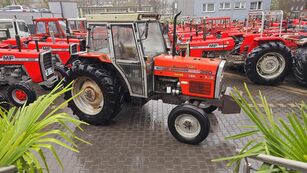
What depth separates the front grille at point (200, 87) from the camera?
152 inches

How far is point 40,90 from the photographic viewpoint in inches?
264

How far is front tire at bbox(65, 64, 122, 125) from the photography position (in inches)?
161

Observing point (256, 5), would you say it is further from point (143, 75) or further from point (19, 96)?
point (19, 96)

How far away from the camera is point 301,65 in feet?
19.6

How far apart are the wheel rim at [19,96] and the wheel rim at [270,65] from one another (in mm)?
6295

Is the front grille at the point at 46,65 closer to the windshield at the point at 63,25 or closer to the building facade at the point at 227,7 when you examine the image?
the windshield at the point at 63,25

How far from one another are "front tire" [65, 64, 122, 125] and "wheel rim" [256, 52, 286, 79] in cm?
453

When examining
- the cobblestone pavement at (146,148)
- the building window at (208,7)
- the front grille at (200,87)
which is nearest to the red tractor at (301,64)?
the cobblestone pavement at (146,148)

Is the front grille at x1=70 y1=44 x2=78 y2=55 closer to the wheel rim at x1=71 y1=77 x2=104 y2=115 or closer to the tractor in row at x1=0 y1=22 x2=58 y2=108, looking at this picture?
the tractor in row at x1=0 y1=22 x2=58 y2=108

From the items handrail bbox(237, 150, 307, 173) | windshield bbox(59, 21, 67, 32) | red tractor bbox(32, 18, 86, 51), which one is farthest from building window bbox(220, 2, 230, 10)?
handrail bbox(237, 150, 307, 173)

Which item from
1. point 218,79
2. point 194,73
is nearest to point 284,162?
point 218,79

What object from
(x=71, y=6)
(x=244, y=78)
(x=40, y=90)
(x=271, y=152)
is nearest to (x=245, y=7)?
(x=71, y=6)

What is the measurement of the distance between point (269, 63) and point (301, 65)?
81 centimetres

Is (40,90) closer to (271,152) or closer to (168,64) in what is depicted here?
(168,64)
